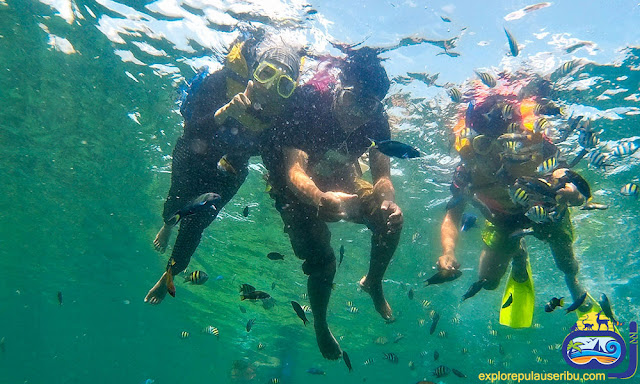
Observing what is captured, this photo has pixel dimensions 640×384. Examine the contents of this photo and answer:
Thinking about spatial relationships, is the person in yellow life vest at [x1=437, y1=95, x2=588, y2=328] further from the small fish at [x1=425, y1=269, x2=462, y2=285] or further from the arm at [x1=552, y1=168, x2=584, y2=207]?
the small fish at [x1=425, y1=269, x2=462, y2=285]

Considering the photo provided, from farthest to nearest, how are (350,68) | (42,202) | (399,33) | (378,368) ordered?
1. (378,368)
2. (42,202)
3. (399,33)
4. (350,68)

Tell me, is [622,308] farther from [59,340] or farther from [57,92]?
[59,340]

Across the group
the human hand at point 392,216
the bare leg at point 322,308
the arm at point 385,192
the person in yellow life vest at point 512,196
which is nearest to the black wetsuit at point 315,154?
the bare leg at point 322,308

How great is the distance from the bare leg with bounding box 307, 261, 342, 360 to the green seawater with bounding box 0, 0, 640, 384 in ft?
15.3

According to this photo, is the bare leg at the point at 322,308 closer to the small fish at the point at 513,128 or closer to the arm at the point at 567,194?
the arm at the point at 567,194

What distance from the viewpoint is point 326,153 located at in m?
5.11

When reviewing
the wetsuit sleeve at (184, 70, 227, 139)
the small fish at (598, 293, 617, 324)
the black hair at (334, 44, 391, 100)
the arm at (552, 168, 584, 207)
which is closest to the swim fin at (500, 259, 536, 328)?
the small fish at (598, 293, 617, 324)

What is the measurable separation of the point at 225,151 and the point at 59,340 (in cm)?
11183

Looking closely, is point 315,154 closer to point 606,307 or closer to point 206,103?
point 206,103

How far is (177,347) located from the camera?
58.2 metres

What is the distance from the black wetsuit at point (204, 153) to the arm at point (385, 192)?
6.70 feet

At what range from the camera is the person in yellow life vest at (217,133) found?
15.9 feet

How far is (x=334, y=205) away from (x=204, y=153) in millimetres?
3691

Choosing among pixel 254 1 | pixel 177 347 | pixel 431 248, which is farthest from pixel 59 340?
pixel 254 1
